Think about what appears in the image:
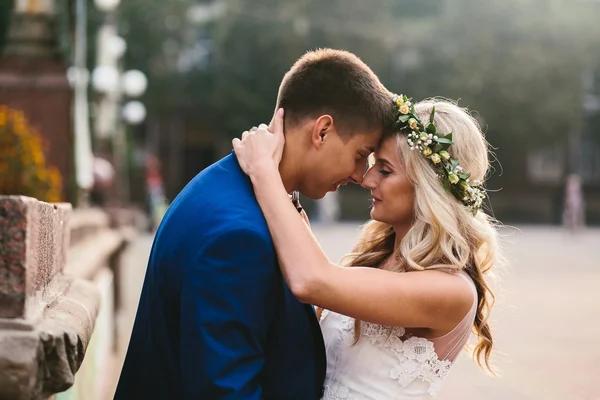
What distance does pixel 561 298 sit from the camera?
40.7 feet

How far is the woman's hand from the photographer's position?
2748mm

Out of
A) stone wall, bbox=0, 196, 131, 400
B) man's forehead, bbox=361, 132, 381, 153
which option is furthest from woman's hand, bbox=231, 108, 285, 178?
stone wall, bbox=0, 196, 131, 400

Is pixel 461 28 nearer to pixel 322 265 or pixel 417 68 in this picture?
pixel 417 68

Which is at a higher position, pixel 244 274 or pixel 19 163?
pixel 244 274

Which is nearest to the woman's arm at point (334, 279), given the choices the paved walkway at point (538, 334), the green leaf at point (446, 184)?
the green leaf at point (446, 184)

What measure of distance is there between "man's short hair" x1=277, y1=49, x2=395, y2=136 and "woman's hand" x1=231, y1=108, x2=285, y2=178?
54 mm

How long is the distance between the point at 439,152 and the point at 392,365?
0.85 m

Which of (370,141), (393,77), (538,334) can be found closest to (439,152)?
(370,141)

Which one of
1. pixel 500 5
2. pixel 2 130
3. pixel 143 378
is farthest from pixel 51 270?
pixel 500 5

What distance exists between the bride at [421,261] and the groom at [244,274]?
17 cm

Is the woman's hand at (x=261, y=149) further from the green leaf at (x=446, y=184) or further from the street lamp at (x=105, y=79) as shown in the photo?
the street lamp at (x=105, y=79)

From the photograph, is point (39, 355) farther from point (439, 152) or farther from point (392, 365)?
point (439, 152)

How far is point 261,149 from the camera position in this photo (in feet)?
9.20

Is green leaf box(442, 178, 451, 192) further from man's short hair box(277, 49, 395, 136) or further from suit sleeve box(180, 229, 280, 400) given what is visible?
suit sleeve box(180, 229, 280, 400)
